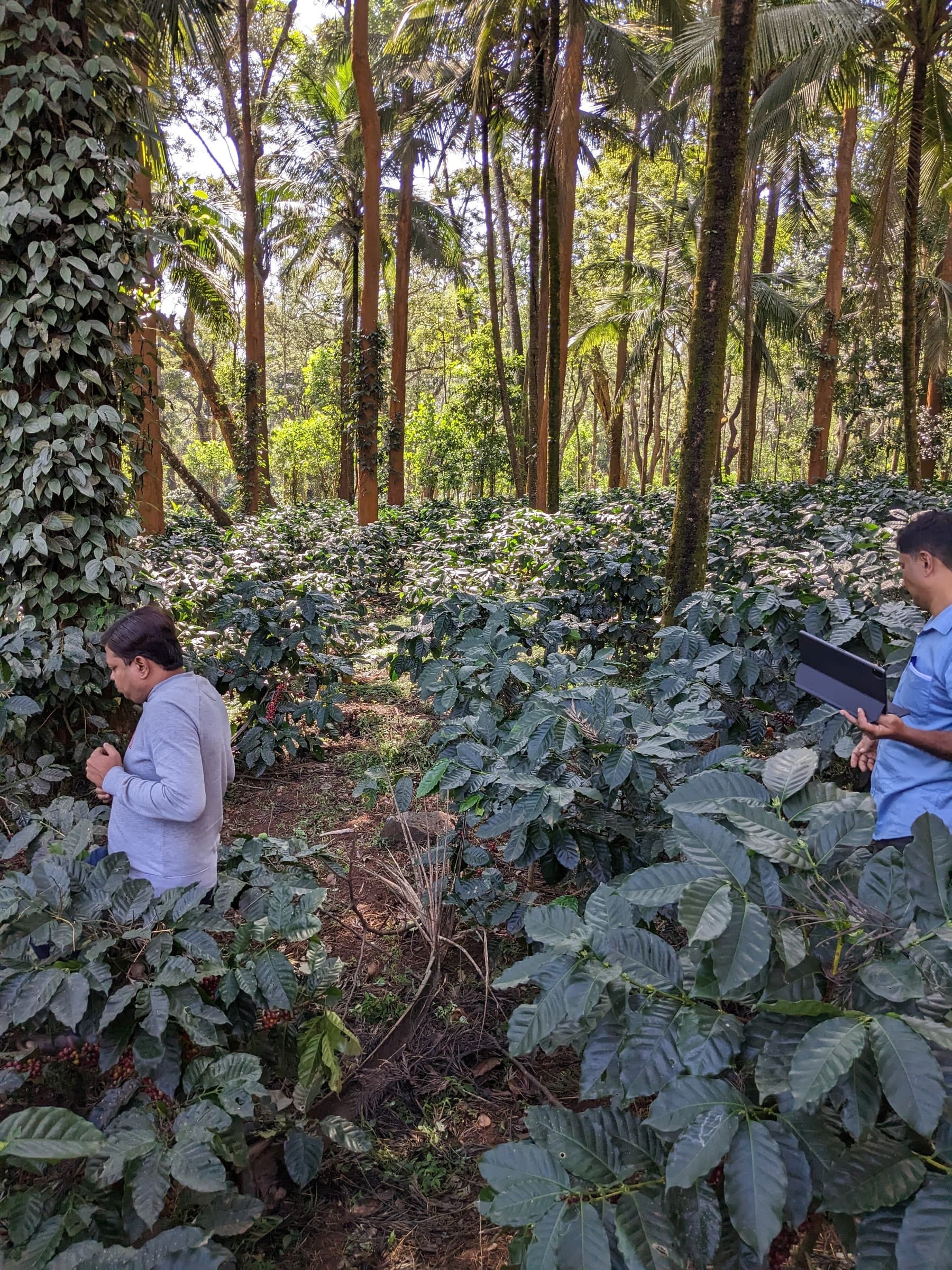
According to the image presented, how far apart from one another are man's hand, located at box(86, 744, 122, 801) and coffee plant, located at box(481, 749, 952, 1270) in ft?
4.98

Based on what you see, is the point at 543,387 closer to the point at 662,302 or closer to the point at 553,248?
the point at 553,248

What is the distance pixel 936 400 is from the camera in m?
16.9

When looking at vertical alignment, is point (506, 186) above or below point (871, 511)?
above

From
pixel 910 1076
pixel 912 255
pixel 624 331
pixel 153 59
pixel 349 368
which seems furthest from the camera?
pixel 624 331

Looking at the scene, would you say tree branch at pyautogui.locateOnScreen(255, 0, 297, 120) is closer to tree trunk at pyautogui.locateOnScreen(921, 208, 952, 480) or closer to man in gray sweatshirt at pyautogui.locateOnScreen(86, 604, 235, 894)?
tree trunk at pyautogui.locateOnScreen(921, 208, 952, 480)

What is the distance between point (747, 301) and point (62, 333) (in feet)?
46.1

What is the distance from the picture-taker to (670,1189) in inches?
46.4

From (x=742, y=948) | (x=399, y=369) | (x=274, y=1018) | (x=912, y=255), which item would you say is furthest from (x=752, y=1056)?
(x=399, y=369)

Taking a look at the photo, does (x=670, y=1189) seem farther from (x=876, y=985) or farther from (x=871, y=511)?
(x=871, y=511)

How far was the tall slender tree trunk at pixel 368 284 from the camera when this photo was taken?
11.7 metres

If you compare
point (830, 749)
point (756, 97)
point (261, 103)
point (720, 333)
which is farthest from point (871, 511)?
point (261, 103)

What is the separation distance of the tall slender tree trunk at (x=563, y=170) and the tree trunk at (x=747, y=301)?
4.26 metres

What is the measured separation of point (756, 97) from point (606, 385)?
1705 centimetres

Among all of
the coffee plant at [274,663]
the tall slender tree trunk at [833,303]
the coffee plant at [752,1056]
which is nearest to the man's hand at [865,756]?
the coffee plant at [752,1056]
